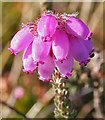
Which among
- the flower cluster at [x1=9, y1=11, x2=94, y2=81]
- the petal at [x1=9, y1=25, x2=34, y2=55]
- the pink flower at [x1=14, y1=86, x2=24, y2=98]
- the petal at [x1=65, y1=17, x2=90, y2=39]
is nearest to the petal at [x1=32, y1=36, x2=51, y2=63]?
the flower cluster at [x1=9, y1=11, x2=94, y2=81]

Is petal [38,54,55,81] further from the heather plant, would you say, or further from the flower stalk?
the flower stalk

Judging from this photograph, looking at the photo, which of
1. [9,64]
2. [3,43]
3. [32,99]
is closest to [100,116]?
[32,99]

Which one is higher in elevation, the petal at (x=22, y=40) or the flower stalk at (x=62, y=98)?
the petal at (x=22, y=40)

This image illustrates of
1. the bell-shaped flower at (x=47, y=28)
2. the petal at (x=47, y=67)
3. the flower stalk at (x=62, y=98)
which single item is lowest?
the flower stalk at (x=62, y=98)

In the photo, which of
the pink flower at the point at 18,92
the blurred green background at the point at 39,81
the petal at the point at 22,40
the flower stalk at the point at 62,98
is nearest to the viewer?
the petal at the point at 22,40

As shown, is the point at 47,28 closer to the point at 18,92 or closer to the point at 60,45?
the point at 60,45

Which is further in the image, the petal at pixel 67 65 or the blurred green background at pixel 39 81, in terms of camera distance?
the blurred green background at pixel 39 81

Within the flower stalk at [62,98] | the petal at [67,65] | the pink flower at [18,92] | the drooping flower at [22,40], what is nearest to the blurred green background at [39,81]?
the pink flower at [18,92]

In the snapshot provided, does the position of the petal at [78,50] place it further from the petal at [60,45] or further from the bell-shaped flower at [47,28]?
the bell-shaped flower at [47,28]

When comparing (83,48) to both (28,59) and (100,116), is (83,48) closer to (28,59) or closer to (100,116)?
(28,59)
